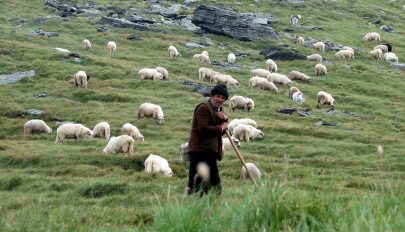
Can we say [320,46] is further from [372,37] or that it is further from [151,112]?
[151,112]

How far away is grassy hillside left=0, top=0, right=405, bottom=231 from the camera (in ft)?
18.8

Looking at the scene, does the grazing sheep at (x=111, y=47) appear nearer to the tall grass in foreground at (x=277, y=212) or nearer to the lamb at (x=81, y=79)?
the lamb at (x=81, y=79)

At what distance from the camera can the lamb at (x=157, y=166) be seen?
54.4ft

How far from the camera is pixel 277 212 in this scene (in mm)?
5699

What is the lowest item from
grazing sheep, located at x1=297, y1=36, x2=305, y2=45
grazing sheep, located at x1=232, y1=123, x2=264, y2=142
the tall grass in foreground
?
grazing sheep, located at x1=297, y1=36, x2=305, y2=45

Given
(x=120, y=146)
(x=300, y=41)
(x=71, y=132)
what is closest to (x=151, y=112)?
(x=71, y=132)

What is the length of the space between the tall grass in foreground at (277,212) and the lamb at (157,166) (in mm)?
10552

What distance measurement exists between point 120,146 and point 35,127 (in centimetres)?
658

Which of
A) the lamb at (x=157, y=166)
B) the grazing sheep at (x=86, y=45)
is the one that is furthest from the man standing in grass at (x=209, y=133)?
the grazing sheep at (x=86, y=45)

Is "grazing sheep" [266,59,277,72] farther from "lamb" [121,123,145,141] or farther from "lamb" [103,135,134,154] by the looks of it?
"lamb" [103,135,134,154]

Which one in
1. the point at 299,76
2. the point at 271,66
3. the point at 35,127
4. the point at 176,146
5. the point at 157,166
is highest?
the point at 157,166

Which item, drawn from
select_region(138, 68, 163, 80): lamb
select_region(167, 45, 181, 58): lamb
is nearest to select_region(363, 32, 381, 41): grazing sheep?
select_region(167, 45, 181, 58): lamb

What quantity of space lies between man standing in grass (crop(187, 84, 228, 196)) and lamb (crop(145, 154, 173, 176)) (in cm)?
540

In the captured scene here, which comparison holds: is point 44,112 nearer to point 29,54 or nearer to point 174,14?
point 29,54
